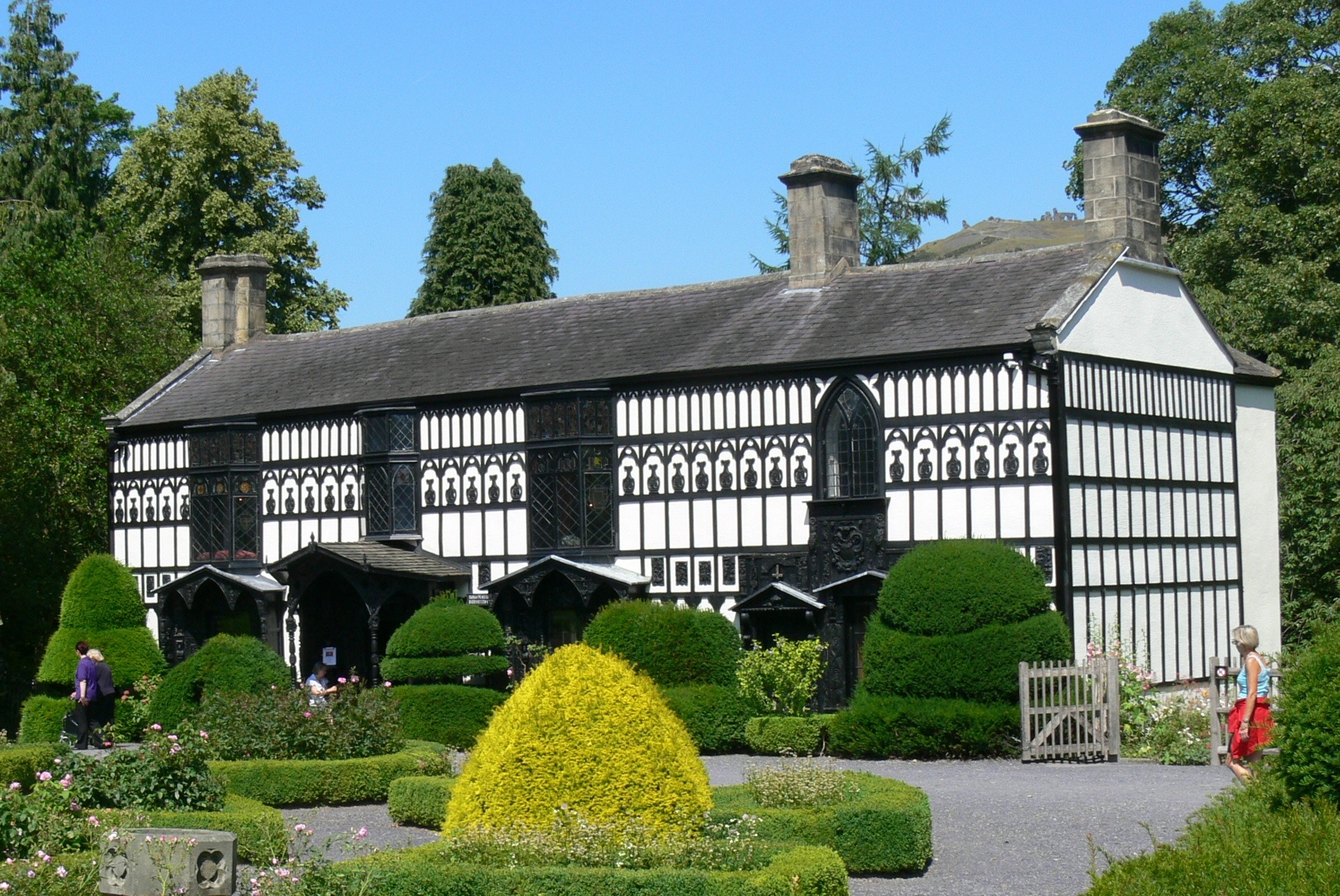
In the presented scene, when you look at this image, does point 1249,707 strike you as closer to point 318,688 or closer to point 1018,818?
point 1018,818

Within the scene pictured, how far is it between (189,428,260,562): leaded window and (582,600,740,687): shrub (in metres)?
10.8

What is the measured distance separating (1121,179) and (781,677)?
357 inches

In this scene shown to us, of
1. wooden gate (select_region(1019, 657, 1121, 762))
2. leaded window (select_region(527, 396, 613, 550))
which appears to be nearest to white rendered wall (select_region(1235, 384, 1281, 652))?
wooden gate (select_region(1019, 657, 1121, 762))

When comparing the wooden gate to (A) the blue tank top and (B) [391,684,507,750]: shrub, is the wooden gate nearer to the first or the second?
(A) the blue tank top

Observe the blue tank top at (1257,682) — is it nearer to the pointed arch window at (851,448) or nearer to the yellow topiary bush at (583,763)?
the yellow topiary bush at (583,763)

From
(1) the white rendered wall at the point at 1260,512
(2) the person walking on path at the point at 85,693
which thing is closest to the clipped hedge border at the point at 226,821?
(2) the person walking on path at the point at 85,693

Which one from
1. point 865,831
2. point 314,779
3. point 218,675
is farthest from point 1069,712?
point 218,675

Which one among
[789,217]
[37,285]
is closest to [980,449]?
[789,217]

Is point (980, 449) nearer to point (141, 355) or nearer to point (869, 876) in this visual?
point (869, 876)

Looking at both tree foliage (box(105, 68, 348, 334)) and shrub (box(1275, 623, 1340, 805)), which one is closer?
shrub (box(1275, 623, 1340, 805))

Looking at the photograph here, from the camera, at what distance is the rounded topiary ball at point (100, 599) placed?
94.2 ft

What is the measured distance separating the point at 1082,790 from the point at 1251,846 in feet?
26.2

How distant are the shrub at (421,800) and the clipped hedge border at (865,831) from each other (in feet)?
10.7

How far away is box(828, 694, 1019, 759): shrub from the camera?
21047 mm
